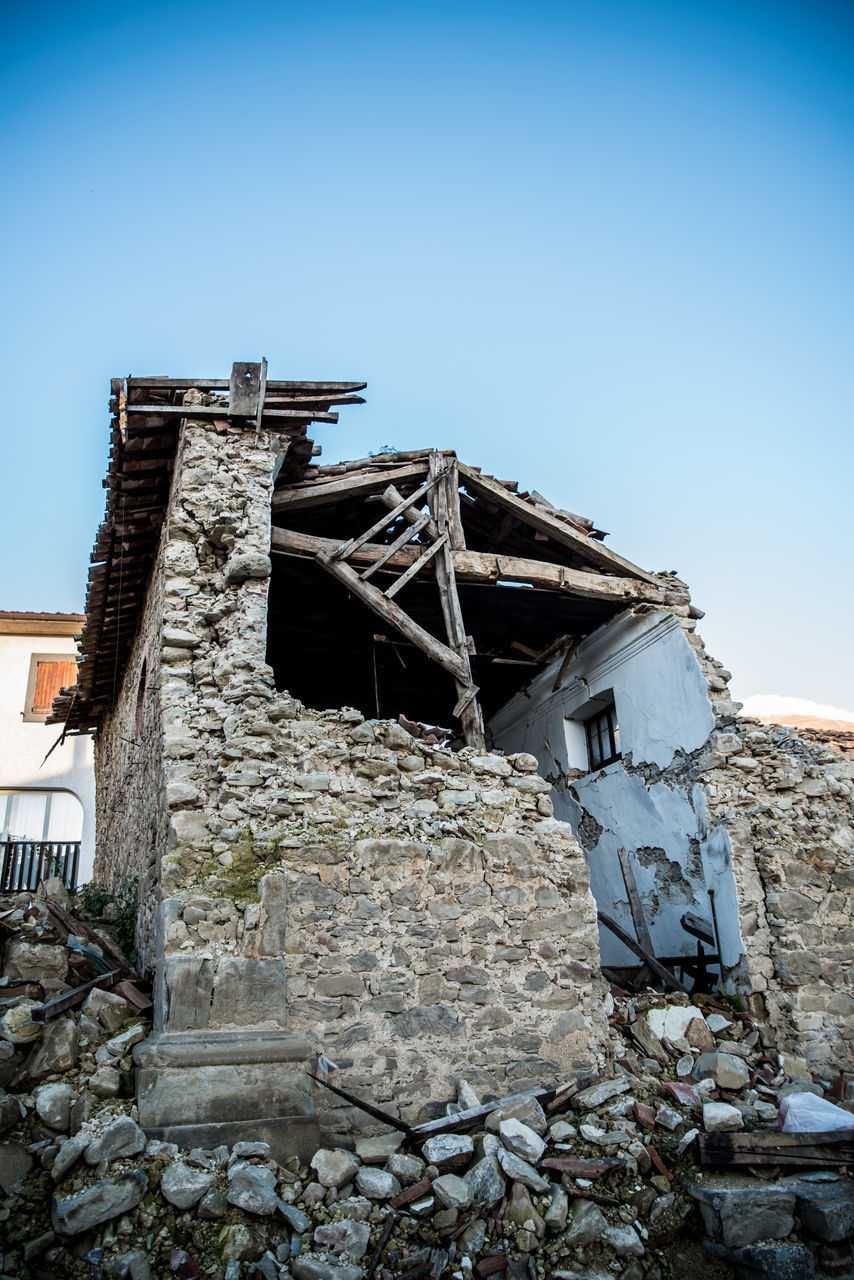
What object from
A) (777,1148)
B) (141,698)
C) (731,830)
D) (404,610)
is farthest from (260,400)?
(777,1148)

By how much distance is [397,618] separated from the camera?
23.7 ft

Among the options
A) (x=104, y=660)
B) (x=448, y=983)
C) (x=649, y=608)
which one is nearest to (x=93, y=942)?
(x=448, y=983)

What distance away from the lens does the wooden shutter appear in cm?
1775

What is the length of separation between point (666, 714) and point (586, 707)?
167cm

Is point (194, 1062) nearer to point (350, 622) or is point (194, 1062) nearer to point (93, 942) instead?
point (93, 942)

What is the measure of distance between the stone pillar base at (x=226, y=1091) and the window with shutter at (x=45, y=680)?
590 inches

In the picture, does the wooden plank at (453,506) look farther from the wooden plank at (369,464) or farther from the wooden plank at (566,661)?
the wooden plank at (566,661)

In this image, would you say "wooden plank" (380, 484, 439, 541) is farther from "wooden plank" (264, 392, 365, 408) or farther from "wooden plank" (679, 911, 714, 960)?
"wooden plank" (679, 911, 714, 960)

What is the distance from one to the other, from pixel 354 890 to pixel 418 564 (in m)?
3.52

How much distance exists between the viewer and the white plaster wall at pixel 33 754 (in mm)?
17016

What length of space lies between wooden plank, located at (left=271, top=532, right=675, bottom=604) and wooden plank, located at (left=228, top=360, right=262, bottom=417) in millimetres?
1148

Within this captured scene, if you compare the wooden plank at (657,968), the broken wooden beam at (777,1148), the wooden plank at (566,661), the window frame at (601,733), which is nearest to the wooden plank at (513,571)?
the wooden plank at (566,661)

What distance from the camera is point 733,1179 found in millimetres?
4297

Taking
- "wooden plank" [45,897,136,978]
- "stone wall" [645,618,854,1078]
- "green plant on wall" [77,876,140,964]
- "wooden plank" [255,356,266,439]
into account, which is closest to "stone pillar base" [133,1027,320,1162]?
"wooden plank" [45,897,136,978]
